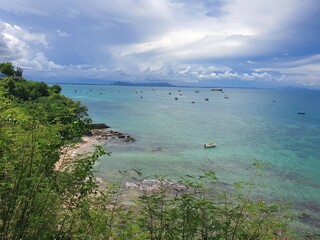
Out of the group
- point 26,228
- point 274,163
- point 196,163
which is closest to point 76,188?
point 26,228

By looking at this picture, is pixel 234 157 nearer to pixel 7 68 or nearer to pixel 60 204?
pixel 60 204

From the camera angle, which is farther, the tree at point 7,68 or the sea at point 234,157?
the tree at point 7,68

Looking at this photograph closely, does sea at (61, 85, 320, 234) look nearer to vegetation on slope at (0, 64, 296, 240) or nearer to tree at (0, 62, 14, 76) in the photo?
vegetation on slope at (0, 64, 296, 240)

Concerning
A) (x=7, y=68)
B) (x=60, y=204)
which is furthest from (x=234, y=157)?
(x=7, y=68)

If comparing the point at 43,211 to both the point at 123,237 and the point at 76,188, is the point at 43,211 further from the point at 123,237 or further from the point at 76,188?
the point at 123,237

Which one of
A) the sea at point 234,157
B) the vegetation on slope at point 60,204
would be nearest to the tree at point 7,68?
the sea at point 234,157

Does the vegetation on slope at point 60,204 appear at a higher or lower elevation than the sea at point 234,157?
higher

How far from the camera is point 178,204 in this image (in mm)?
6742

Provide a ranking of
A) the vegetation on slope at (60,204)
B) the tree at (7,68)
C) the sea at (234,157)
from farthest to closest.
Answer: the tree at (7,68) < the sea at (234,157) < the vegetation on slope at (60,204)

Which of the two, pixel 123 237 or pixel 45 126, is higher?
pixel 45 126

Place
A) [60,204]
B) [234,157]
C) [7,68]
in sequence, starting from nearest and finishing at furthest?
[60,204], [234,157], [7,68]

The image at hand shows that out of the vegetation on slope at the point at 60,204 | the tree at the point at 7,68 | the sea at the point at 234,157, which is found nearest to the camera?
the vegetation on slope at the point at 60,204

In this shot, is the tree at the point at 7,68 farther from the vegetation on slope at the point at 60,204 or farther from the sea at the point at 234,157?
the vegetation on slope at the point at 60,204

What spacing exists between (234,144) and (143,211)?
149ft
